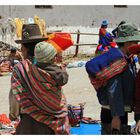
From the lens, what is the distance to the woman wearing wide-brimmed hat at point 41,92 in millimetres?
3932

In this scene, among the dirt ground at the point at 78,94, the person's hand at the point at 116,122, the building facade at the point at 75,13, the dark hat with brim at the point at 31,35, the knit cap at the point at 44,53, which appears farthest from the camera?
the building facade at the point at 75,13

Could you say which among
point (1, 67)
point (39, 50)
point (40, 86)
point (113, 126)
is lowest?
point (1, 67)

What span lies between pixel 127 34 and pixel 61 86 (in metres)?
0.70

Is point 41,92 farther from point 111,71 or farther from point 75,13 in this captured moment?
point 75,13

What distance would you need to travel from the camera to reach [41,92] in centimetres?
395

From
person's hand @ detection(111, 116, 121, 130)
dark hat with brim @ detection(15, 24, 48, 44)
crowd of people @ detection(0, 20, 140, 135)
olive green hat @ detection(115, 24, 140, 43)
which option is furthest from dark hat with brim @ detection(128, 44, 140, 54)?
dark hat with brim @ detection(15, 24, 48, 44)

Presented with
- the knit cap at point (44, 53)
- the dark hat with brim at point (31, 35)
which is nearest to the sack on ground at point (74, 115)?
the dark hat with brim at point (31, 35)

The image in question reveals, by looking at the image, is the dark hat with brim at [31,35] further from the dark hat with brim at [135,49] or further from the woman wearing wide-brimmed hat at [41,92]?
the dark hat with brim at [135,49]

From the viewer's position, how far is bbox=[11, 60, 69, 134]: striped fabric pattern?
3947 millimetres

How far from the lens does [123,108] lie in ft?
12.4

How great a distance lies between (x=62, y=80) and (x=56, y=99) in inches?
6.9

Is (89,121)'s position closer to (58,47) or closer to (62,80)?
(58,47)

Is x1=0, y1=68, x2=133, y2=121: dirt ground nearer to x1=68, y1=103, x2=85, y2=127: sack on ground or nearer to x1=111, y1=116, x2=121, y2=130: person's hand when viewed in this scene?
x1=68, y1=103, x2=85, y2=127: sack on ground

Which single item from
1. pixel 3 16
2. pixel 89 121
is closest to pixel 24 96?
pixel 89 121
